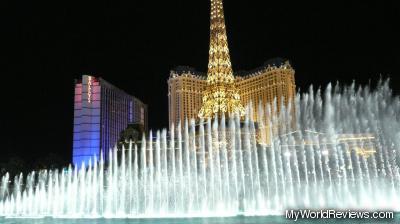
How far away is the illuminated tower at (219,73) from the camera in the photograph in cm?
6103

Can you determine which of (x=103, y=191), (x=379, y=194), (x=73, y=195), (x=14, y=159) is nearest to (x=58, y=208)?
(x=73, y=195)

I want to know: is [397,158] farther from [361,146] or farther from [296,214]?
[296,214]

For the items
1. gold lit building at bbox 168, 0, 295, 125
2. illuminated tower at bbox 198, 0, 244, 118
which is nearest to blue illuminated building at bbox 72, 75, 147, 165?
gold lit building at bbox 168, 0, 295, 125

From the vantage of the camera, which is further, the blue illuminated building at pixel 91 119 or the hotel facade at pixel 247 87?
the hotel facade at pixel 247 87

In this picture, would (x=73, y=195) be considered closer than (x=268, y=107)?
Yes

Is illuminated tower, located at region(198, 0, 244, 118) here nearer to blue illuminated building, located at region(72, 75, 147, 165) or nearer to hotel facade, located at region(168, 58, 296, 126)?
blue illuminated building, located at region(72, 75, 147, 165)

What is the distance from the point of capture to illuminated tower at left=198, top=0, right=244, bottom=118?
6103 centimetres

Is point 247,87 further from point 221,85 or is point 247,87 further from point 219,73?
point 219,73

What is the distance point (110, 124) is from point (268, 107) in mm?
34685

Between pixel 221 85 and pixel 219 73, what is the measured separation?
194cm

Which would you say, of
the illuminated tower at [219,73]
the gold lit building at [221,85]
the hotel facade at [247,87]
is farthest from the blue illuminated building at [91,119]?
the illuminated tower at [219,73]

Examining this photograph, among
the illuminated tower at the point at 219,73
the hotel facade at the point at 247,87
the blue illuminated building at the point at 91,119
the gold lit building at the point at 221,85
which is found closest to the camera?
the illuminated tower at the point at 219,73

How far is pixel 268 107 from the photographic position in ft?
275

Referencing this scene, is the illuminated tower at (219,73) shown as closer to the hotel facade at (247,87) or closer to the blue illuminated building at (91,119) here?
the blue illuminated building at (91,119)
